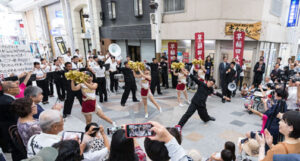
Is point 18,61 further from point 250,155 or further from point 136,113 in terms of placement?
point 250,155

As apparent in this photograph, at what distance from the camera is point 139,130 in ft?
4.83

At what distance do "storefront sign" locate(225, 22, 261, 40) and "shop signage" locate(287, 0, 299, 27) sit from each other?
4816 mm

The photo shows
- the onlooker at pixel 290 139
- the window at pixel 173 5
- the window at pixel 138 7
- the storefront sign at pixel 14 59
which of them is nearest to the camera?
the onlooker at pixel 290 139

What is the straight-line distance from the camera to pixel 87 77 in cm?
449

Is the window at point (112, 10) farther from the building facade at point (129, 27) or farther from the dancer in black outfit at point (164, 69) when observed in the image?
the dancer in black outfit at point (164, 69)

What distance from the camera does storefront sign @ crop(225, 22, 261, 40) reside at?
8203 mm

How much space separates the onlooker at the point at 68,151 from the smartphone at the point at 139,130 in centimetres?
49

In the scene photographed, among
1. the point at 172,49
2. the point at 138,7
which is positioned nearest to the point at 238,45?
the point at 172,49

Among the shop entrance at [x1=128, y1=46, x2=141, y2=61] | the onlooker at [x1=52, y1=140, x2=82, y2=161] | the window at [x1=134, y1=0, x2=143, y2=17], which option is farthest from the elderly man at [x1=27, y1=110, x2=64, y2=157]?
the shop entrance at [x1=128, y1=46, x2=141, y2=61]

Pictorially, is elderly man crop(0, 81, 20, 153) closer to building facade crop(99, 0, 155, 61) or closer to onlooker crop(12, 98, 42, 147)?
onlooker crop(12, 98, 42, 147)

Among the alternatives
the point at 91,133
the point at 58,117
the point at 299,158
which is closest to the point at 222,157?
the point at 299,158

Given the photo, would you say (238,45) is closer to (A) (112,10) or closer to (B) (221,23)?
(B) (221,23)

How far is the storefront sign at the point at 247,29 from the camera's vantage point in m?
8.20

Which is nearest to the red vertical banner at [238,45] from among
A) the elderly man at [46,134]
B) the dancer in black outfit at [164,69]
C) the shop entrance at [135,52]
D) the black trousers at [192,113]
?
the dancer in black outfit at [164,69]
